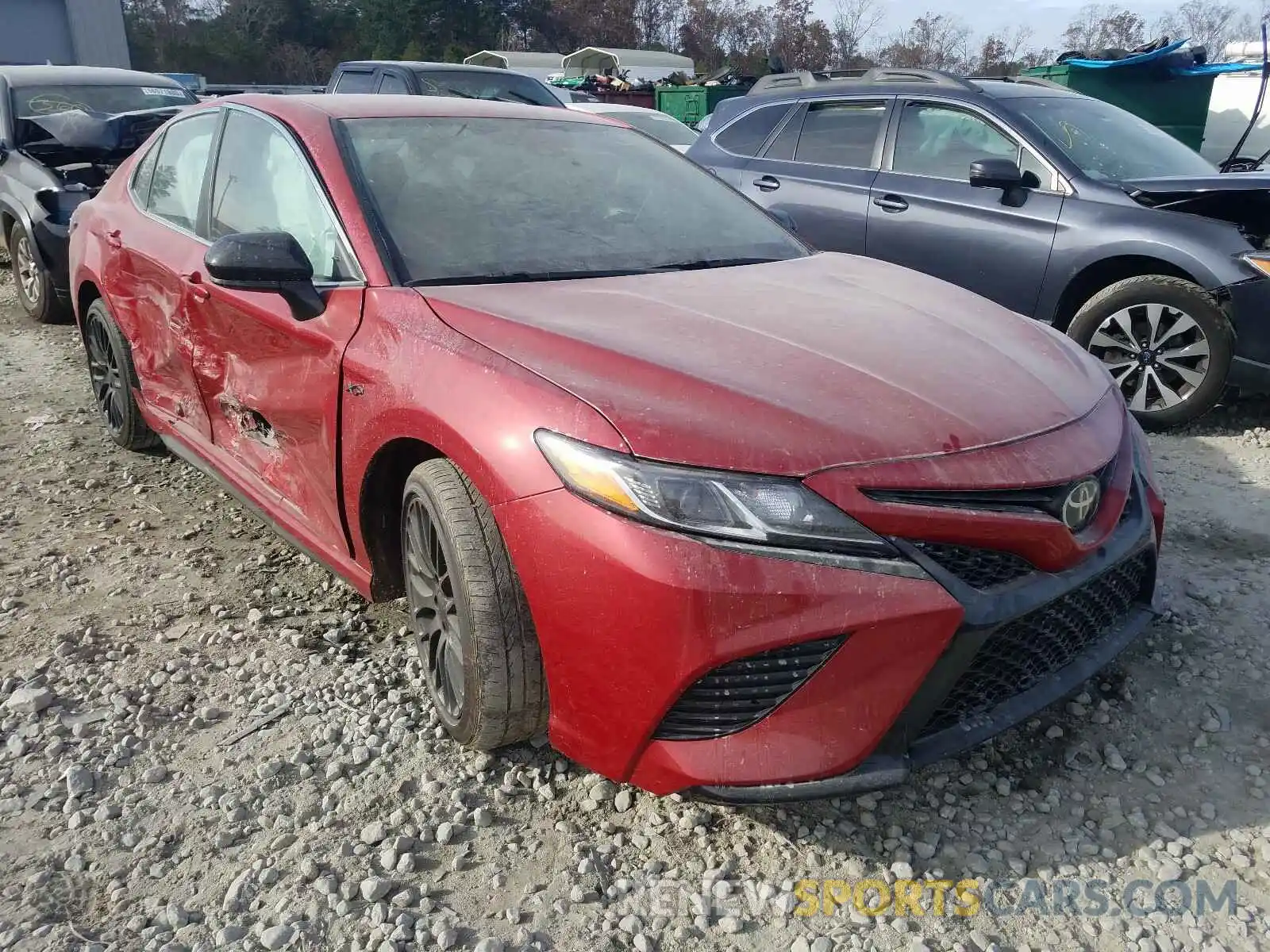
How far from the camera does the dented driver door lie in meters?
2.67

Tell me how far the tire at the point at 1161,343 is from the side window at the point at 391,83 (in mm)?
6334

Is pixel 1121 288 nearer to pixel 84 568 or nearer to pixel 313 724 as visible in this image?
pixel 313 724

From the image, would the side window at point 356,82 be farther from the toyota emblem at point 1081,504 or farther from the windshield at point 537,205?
the toyota emblem at point 1081,504

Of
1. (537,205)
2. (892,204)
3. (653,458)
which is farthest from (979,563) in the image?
(892,204)

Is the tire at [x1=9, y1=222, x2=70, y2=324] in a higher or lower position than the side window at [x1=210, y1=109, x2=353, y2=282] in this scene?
lower

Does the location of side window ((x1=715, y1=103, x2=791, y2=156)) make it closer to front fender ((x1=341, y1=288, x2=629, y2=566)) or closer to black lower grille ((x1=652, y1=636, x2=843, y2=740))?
front fender ((x1=341, y1=288, x2=629, y2=566))

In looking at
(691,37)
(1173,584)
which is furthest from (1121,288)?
(691,37)

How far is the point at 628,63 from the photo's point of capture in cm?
4047

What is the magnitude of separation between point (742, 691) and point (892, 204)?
4.46 metres

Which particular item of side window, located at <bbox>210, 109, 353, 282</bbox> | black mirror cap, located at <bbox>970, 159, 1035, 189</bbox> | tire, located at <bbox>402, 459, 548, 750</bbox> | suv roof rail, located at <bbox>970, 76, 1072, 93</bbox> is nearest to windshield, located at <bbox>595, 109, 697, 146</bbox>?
suv roof rail, located at <bbox>970, 76, 1072, 93</bbox>

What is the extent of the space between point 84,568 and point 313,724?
1439 millimetres

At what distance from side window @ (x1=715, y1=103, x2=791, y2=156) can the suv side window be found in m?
0.97

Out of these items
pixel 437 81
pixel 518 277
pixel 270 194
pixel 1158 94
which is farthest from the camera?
pixel 1158 94

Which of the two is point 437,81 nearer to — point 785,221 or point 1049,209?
point 1049,209
